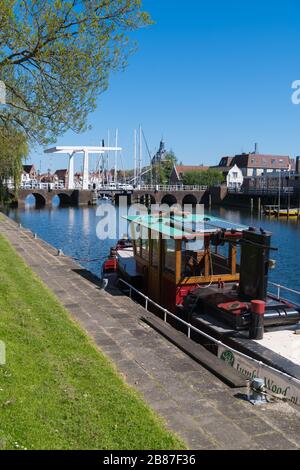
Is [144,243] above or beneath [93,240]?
above

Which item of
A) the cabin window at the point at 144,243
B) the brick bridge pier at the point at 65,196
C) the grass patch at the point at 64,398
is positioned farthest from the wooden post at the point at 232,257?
the brick bridge pier at the point at 65,196

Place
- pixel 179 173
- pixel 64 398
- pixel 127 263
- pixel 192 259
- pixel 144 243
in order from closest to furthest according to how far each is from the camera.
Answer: pixel 64 398 → pixel 192 259 → pixel 144 243 → pixel 127 263 → pixel 179 173

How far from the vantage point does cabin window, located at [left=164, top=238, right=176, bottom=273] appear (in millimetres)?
13094

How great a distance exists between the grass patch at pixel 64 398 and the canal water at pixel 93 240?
605 inches

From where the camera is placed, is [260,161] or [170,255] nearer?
[170,255]

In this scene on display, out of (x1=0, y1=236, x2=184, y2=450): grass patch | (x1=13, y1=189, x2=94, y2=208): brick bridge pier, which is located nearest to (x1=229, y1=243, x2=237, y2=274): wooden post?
(x1=0, y1=236, x2=184, y2=450): grass patch

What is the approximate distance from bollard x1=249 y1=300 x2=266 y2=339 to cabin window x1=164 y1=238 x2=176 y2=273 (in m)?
3.52

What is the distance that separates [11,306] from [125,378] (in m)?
4.01

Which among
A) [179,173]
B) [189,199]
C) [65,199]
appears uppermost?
[179,173]

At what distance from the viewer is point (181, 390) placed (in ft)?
25.0

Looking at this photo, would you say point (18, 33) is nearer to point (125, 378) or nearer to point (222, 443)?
point (125, 378)

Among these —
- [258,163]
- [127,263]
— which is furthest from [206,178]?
[127,263]

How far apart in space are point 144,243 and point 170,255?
2251mm

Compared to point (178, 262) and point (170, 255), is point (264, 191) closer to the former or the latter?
point (170, 255)
